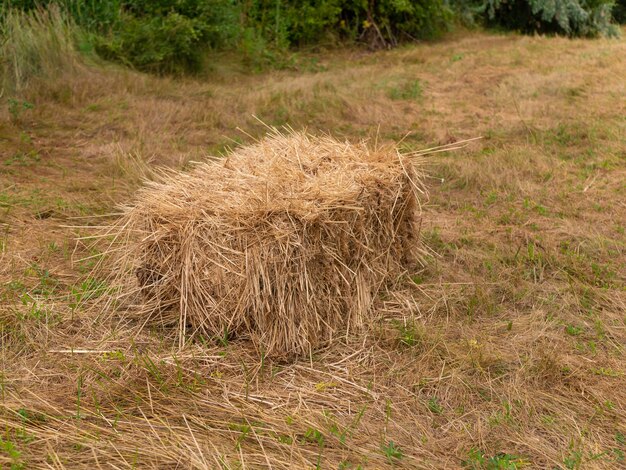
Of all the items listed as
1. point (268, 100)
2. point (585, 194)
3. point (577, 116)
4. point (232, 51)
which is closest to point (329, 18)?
point (232, 51)

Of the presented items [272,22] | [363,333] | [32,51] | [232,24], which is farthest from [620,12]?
[363,333]

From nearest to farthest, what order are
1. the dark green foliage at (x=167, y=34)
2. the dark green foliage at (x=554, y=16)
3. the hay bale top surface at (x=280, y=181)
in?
the hay bale top surface at (x=280, y=181) → the dark green foliage at (x=167, y=34) → the dark green foliage at (x=554, y=16)

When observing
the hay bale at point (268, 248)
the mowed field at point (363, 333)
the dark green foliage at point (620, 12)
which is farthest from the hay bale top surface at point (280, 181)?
the dark green foliage at point (620, 12)

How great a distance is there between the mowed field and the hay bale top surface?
38cm

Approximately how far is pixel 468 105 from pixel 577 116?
116cm

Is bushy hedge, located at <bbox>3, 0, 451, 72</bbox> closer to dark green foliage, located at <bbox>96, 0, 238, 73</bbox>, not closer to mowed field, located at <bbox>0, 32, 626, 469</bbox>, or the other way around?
dark green foliage, located at <bbox>96, 0, 238, 73</bbox>

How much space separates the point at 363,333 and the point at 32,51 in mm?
5334

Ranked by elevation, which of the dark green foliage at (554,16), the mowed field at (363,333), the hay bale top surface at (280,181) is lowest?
the mowed field at (363,333)

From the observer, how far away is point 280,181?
386 cm

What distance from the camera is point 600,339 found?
147 inches

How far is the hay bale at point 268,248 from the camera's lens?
3461mm

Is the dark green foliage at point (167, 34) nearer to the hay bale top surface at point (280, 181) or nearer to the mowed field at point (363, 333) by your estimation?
the mowed field at point (363, 333)

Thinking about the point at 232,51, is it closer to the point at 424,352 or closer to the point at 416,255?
the point at 416,255

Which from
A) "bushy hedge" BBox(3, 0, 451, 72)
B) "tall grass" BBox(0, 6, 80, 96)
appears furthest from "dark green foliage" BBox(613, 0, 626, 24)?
"tall grass" BBox(0, 6, 80, 96)
